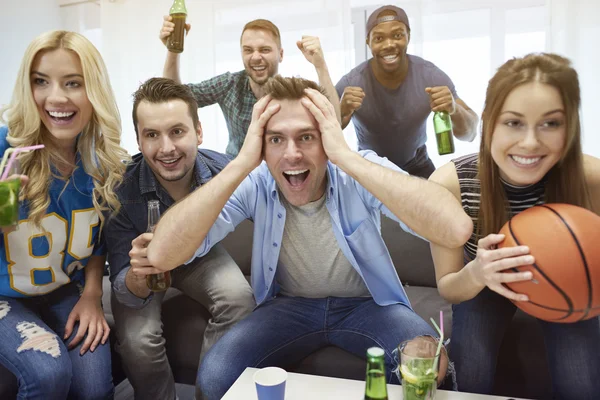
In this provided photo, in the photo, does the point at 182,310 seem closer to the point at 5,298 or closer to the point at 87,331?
the point at 87,331

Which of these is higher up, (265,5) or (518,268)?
(265,5)

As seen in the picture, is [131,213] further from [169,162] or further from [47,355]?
[47,355]

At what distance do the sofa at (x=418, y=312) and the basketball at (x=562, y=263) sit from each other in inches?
22.8

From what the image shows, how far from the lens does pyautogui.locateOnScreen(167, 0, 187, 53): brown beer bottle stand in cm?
219

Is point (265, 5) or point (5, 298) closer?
point (5, 298)

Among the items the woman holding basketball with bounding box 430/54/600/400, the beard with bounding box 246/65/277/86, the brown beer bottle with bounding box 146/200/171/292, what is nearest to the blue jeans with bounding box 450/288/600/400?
the woman holding basketball with bounding box 430/54/600/400

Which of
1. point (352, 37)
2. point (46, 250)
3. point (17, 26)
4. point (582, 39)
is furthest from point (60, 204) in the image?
point (17, 26)

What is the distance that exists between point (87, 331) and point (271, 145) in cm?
89

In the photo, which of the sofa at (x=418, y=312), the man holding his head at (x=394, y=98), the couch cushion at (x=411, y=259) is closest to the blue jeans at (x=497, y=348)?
the sofa at (x=418, y=312)

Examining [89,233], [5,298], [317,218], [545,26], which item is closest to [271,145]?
[317,218]

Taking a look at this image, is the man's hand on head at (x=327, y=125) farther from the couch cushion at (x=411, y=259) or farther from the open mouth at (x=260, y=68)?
the open mouth at (x=260, y=68)

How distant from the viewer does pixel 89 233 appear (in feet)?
5.37

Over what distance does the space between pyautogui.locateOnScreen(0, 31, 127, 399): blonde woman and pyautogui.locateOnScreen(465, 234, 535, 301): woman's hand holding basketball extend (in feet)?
3.90

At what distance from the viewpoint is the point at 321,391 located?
3.70 feet
